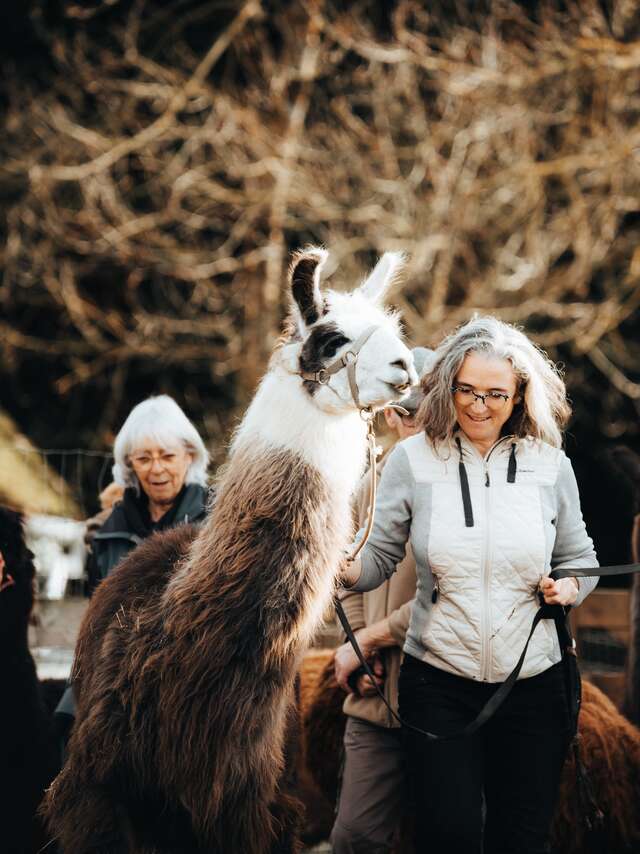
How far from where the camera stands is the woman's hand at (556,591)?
2.59m

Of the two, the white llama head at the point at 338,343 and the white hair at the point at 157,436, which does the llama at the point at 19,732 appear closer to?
the white hair at the point at 157,436

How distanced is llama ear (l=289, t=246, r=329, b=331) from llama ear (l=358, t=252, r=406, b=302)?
23 centimetres

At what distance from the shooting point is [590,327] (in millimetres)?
8969

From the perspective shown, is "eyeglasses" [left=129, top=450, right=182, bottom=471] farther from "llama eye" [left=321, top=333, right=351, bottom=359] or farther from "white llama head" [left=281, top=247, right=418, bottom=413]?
→ "llama eye" [left=321, top=333, right=351, bottom=359]

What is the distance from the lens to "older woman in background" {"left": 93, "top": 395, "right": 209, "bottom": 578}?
3600 mm

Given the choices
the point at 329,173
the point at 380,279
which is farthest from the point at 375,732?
the point at 329,173

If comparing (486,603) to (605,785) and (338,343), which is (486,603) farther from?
(605,785)

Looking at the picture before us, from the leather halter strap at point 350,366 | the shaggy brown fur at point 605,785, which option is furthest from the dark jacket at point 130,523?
the shaggy brown fur at point 605,785

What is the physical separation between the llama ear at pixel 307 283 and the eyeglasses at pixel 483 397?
419mm

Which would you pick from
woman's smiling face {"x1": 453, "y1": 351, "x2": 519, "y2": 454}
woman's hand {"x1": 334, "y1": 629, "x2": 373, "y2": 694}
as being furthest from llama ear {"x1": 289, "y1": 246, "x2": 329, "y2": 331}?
woman's hand {"x1": 334, "y1": 629, "x2": 373, "y2": 694}

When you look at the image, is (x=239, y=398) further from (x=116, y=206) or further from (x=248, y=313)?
(x=116, y=206)

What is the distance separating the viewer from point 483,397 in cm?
266

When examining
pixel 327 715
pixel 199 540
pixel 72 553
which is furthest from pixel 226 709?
pixel 72 553

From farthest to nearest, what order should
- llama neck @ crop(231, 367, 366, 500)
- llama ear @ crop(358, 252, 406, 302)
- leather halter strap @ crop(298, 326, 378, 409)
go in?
llama ear @ crop(358, 252, 406, 302)
llama neck @ crop(231, 367, 366, 500)
leather halter strap @ crop(298, 326, 378, 409)
